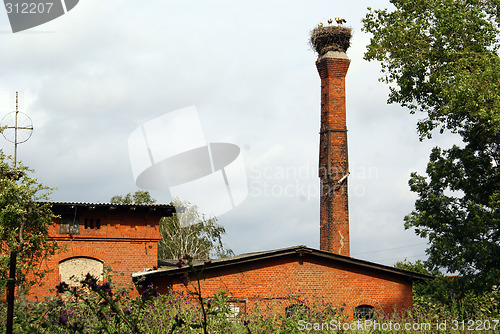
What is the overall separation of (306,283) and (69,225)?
31.7 ft

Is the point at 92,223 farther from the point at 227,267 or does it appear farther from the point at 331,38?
the point at 331,38

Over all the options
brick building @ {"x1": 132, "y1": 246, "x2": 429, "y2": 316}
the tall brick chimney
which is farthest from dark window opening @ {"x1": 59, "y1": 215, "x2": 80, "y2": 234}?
the tall brick chimney

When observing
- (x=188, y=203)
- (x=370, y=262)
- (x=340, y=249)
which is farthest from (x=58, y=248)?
(x=188, y=203)

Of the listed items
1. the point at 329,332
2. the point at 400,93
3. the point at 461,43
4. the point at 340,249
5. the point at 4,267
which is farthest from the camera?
the point at 340,249

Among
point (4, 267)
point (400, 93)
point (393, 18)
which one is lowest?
point (4, 267)

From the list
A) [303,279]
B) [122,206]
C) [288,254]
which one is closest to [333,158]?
[288,254]

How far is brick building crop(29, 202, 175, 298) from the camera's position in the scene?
76.3 feet

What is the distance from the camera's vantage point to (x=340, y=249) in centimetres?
2958

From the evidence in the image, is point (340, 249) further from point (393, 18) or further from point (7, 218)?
point (7, 218)

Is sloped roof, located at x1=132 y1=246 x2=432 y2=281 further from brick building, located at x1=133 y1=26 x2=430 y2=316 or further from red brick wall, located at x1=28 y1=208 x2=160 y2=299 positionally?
red brick wall, located at x1=28 y1=208 x2=160 y2=299

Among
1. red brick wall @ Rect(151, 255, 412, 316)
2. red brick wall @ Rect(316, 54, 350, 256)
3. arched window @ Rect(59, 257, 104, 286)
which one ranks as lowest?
red brick wall @ Rect(151, 255, 412, 316)

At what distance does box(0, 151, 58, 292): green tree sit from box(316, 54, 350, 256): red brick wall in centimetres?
1364

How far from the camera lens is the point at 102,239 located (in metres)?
23.8

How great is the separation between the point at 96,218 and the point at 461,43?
1553 cm
